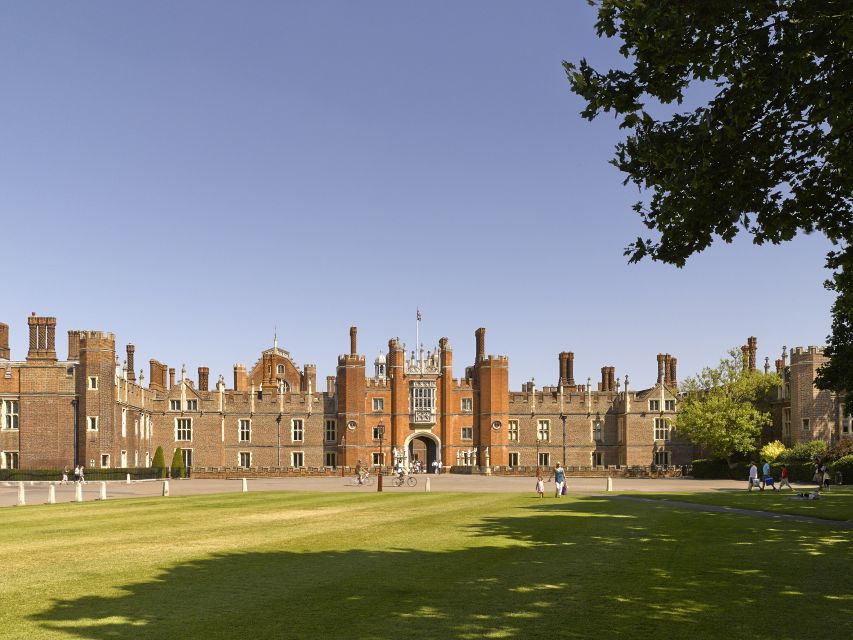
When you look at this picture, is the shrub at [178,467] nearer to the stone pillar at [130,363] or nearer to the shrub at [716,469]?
the stone pillar at [130,363]

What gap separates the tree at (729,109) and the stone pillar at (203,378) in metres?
67.5

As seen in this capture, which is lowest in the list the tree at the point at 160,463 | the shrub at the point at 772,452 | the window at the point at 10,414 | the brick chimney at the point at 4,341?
the tree at the point at 160,463

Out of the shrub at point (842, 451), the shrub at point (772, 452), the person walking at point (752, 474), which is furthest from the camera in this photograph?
the shrub at point (772, 452)

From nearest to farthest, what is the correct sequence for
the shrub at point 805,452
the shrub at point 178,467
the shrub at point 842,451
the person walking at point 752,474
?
the person walking at point 752,474 < the shrub at point 842,451 < the shrub at point 805,452 < the shrub at point 178,467

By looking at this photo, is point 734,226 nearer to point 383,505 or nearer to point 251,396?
point 383,505

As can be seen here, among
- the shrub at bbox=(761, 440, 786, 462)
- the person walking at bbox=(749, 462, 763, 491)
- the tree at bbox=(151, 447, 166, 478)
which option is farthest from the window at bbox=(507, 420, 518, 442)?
the person walking at bbox=(749, 462, 763, 491)

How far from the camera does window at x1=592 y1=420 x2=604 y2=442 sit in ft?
251

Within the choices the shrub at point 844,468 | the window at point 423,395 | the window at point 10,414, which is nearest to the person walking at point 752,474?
the shrub at point 844,468

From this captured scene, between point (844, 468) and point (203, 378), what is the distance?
52446mm

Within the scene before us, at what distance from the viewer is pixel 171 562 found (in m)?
15.0

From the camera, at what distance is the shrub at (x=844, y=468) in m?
45.2

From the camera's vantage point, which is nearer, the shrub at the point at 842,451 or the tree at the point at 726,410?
the shrub at the point at 842,451

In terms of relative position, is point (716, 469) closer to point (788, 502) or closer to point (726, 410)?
point (726, 410)

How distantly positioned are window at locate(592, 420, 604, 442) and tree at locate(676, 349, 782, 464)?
38.4ft
